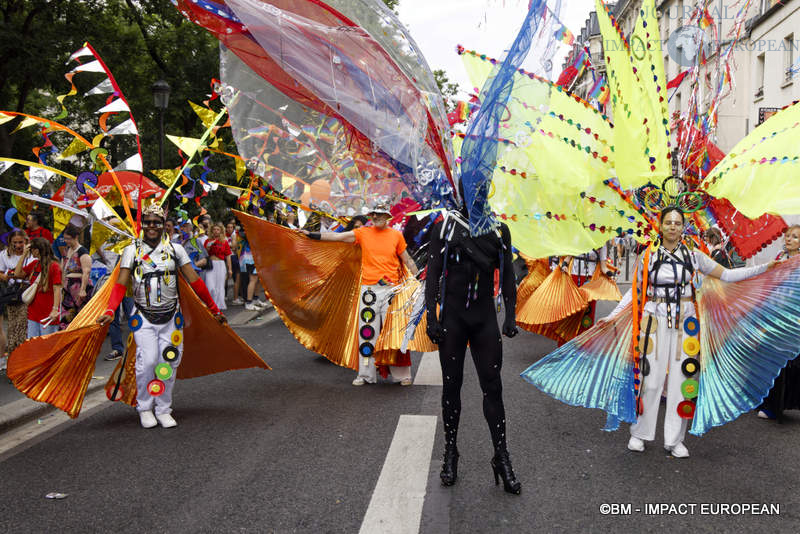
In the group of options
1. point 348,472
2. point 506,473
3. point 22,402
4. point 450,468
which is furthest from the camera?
point 22,402

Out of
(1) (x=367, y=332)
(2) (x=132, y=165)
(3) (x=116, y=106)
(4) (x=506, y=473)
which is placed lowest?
(4) (x=506, y=473)

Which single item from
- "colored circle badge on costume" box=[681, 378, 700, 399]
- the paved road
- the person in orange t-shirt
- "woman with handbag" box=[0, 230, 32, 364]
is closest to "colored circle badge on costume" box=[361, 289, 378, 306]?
the person in orange t-shirt

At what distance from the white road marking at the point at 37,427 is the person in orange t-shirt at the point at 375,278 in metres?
2.49

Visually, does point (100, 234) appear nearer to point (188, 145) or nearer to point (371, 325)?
point (188, 145)

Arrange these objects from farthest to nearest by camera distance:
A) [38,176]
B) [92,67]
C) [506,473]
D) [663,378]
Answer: [92,67] → [38,176] → [663,378] → [506,473]

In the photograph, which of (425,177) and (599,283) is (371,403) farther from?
(599,283)

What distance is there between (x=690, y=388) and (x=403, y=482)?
79.8 inches

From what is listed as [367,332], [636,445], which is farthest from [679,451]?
[367,332]

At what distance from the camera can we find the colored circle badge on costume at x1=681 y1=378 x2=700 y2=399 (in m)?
4.42

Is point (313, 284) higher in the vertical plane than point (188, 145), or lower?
lower

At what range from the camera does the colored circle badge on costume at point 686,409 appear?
4.39 m

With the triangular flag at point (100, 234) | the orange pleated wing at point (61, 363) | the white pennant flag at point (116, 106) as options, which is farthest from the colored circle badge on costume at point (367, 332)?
the white pennant flag at point (116, 106)

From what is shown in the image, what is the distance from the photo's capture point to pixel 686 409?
4.41 meters

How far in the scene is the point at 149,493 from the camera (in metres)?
3.85
